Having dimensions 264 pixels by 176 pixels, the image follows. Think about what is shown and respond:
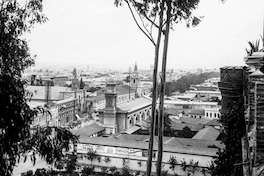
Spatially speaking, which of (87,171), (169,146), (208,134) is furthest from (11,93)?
(208,134)

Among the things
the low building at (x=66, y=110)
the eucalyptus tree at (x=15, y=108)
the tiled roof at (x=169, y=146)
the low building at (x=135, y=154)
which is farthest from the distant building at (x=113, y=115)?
the eucalyptus tree at (x=15, y=108)

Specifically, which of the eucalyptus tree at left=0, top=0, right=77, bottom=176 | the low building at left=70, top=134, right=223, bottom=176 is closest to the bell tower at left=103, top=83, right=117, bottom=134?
the low building at left=70, top=134, right=223, bottom=176

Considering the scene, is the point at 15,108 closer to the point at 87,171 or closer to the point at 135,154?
the point at 87,171

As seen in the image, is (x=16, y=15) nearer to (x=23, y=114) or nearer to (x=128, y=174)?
(x=23, y=114)

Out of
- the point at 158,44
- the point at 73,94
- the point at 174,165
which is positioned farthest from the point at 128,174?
the point at 73,94

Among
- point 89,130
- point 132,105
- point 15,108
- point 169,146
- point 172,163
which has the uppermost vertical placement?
point 15,108

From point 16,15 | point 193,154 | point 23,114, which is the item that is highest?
point 16,15

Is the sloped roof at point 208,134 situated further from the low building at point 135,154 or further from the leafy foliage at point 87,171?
the leafy foliage at point 87,171

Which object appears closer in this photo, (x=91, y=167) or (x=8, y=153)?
(x=8, y=153)

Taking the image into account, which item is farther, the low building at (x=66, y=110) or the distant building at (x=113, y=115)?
the low building at (x=66, y=110)
